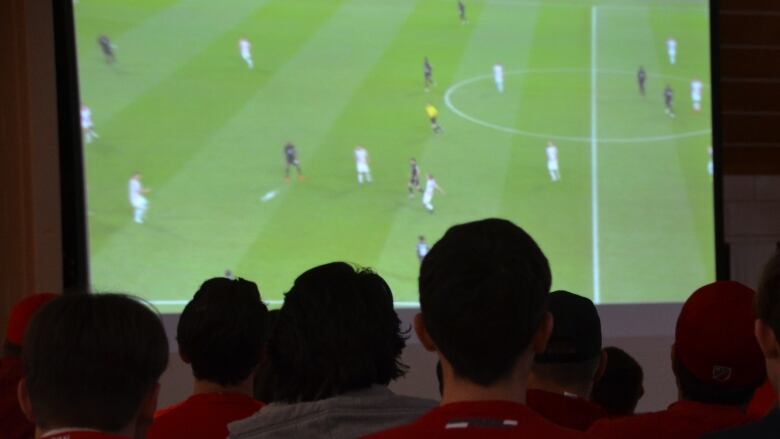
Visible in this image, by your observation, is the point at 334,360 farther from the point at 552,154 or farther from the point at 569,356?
the point at 552,154

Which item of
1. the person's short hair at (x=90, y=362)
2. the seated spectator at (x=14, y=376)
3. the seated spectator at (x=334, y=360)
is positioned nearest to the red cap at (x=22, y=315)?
the seated spectator at (x=14, y=376)

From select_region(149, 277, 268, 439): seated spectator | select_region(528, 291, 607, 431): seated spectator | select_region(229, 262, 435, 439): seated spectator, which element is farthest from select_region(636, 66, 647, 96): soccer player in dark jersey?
select_region(229, 262, 435, 439): seated spectator

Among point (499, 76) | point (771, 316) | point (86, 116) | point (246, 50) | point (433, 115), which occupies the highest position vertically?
point (771, 316)

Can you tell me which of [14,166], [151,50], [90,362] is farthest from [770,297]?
[14,166]

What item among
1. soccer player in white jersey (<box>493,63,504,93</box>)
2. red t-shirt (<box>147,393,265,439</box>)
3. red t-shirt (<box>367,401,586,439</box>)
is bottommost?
soccer player in white jersey (<box>493,63,504,93</box>)

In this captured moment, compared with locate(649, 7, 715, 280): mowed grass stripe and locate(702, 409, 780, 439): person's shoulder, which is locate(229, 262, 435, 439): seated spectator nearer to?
locate(702, 409, 780, 439): person's shoulder

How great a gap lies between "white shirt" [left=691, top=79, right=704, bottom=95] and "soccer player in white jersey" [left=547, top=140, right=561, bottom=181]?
86 centimetres

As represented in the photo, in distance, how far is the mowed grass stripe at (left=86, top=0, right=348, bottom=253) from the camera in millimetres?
5012

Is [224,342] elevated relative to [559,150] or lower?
elevated

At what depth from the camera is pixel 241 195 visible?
5.11 meters

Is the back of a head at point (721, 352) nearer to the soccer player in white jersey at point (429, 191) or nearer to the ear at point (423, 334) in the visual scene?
the ear at point (423, 334)

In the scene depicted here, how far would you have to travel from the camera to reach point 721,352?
1.79 m

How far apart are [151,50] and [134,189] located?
0.74 metres

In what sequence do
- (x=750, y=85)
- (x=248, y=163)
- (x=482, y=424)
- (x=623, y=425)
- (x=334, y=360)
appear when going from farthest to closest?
(x=750, y=85) < (x=248, y=163) < (x=623, y=425) < (x=334, y=360) < (x=482, y=424)
